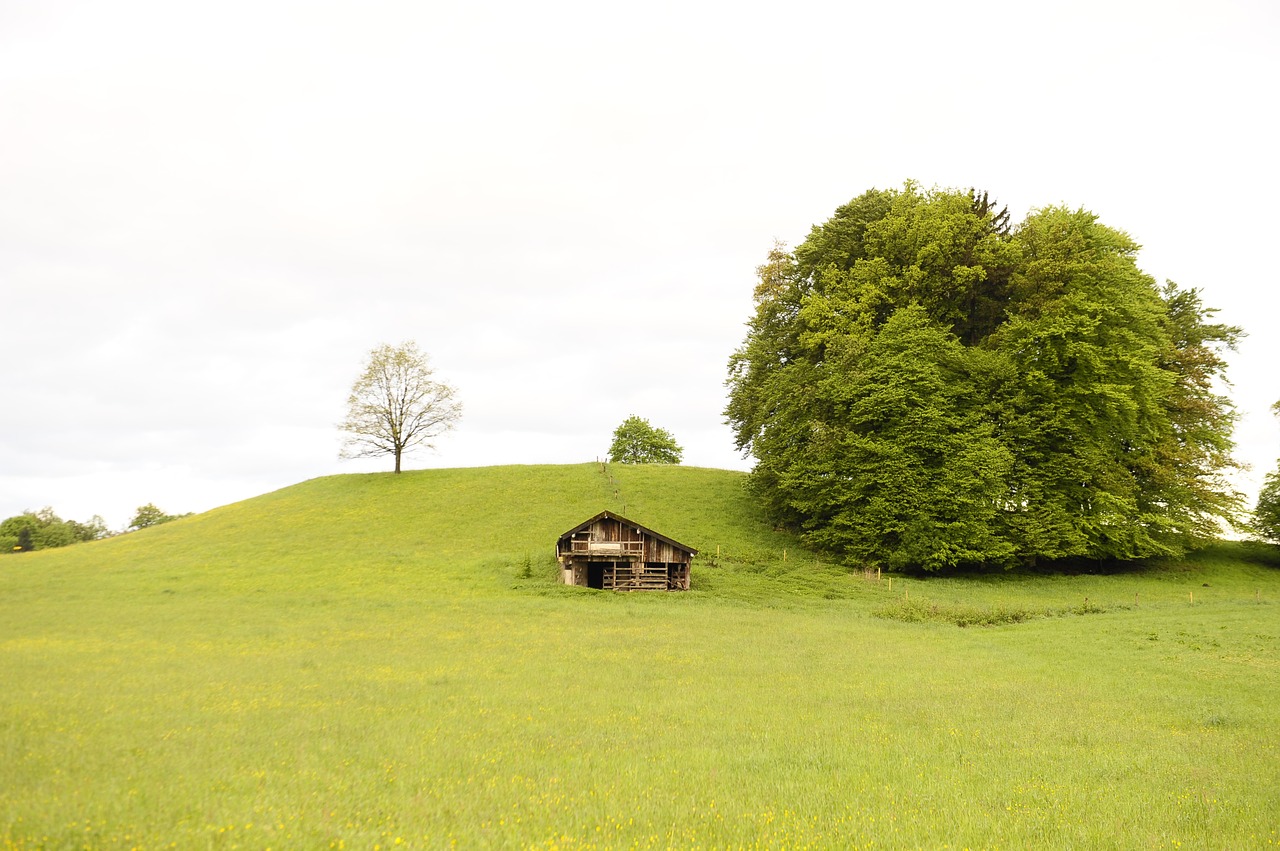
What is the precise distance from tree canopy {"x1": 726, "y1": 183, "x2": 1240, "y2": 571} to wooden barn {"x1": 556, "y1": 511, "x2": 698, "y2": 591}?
10.9 metres

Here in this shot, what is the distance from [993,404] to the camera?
4956 cm

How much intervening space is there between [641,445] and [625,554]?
58.6 m

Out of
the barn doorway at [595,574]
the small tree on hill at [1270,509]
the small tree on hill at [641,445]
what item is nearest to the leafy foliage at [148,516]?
the small tree on hill at [641,445]

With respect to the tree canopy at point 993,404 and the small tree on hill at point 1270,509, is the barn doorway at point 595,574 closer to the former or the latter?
the tree canopy at point 993,404

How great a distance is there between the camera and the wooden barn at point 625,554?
46438 millimetres

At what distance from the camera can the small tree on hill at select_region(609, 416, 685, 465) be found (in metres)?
104

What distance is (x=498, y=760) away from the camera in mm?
12914

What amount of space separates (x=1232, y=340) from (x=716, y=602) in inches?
1900

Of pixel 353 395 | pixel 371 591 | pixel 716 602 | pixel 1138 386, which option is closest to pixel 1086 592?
pixel 1138 386

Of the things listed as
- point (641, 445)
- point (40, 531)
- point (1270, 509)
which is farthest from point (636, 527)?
point (40, 531)

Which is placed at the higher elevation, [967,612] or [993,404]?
[993,404]

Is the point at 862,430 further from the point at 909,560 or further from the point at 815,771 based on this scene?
the point at 815,771

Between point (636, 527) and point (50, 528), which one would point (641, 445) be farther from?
point (50, 528)

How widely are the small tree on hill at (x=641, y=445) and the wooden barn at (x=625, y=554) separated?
56579mm
